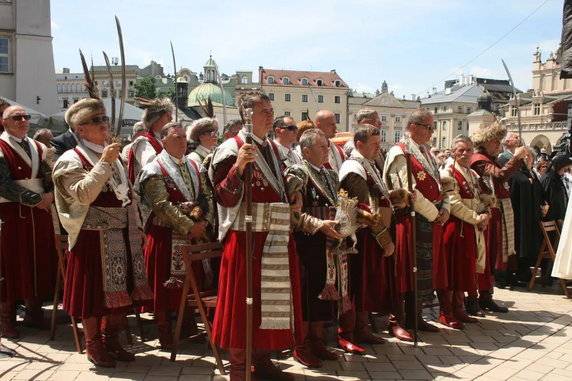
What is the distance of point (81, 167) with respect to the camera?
4652 mm

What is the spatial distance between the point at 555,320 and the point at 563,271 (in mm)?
2678

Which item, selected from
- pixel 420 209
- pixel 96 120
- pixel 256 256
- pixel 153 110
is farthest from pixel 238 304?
pixel 153 110

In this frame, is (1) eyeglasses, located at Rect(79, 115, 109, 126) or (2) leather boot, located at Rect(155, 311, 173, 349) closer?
(1) eyeglasses, located at Rect(79, 115, 109, 126)

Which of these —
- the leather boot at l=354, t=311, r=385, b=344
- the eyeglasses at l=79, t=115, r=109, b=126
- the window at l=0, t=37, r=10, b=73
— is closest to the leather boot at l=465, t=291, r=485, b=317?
the leather boot at l=354, t=311, r=385, b=344

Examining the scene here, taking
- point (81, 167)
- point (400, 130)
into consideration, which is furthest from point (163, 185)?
point (400, 130)

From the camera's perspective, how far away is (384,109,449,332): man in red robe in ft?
19.0

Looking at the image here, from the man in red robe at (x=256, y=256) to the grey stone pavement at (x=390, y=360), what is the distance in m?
0.60

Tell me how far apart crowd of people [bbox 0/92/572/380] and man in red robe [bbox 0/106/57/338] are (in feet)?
0.04

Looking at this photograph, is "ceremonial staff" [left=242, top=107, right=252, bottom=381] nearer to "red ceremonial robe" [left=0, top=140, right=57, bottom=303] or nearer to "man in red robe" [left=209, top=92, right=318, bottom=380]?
"man in red robe" [left=209, top=92, right=318, bottom=380]

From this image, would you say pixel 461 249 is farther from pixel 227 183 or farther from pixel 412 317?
pixel 227 183

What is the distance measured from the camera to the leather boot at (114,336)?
502cm

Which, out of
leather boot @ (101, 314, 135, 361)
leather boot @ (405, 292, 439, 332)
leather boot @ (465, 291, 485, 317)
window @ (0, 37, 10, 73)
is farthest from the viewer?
window @ (0, 37, 10, 73)

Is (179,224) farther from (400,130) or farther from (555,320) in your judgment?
(400,130)

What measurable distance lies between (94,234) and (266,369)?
173cm
